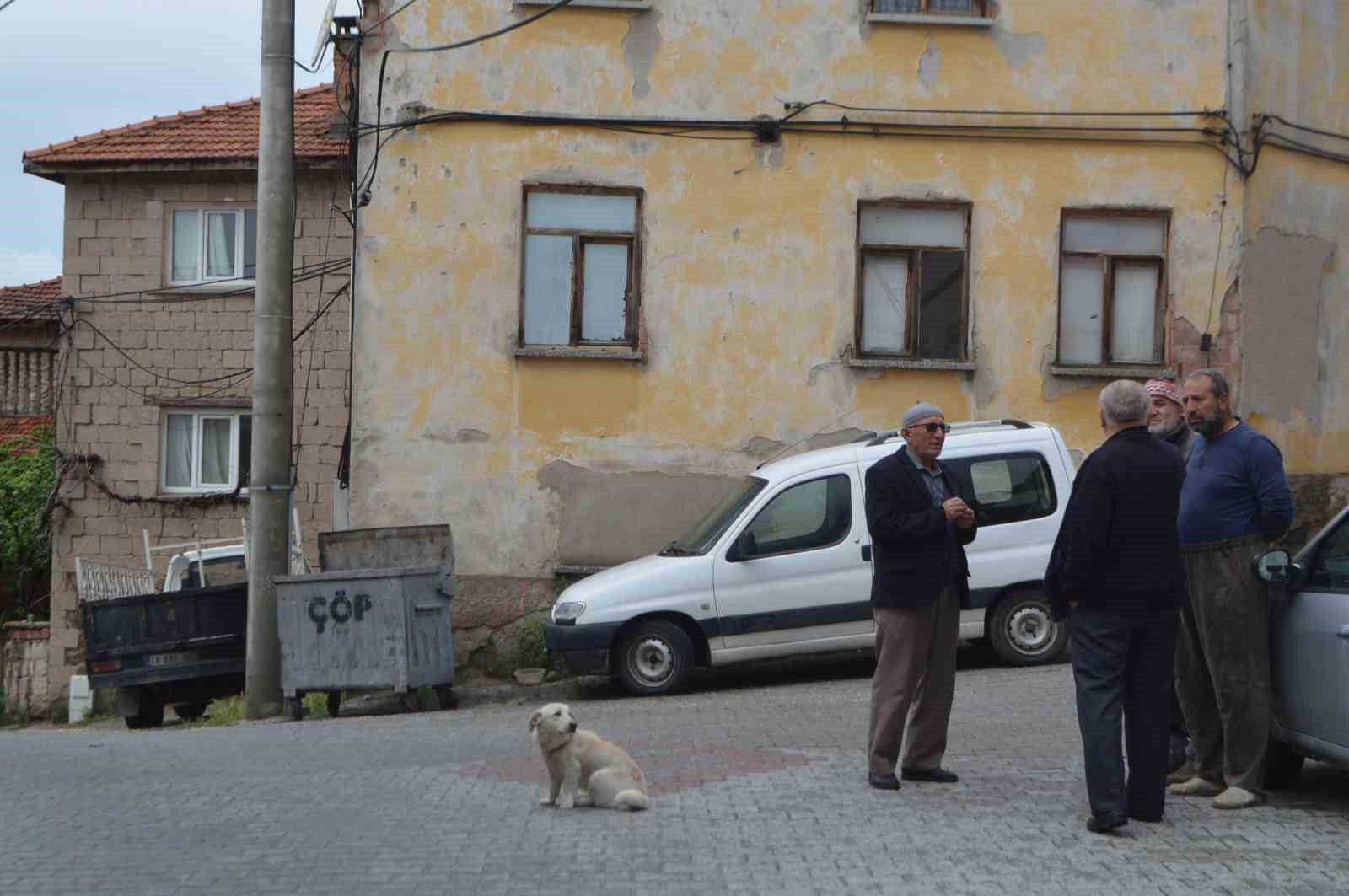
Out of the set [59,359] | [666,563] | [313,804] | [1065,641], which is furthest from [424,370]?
[59,359]

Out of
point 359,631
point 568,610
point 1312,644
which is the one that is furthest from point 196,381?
point 1312,644

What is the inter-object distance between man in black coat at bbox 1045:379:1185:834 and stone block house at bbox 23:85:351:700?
1683 centimetres

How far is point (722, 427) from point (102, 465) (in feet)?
35.3

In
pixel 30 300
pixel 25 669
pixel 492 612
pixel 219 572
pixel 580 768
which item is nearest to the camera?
pixel 580 768

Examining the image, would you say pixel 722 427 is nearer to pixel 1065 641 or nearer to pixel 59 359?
pixel 1065 641

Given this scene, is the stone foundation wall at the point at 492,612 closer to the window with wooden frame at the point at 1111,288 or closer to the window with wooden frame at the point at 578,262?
the window with wooden frame at the point at 578,262

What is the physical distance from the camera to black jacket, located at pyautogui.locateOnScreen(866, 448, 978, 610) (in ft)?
24.2

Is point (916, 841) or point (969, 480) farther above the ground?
point (969, 480)

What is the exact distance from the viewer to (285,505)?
529 inches

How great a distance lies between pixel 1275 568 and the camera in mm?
6883

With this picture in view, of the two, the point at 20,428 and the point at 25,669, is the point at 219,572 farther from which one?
the point at 20,428

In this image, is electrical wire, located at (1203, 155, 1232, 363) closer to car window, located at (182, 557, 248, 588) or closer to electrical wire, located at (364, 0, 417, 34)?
electrical wire, located at (364, 0, 417, 34)

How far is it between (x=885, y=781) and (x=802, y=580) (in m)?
5.19

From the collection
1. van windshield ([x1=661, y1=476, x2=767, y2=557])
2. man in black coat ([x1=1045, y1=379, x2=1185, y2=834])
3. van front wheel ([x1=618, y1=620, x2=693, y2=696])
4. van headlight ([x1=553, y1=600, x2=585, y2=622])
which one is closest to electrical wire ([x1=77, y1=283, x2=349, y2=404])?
van windshield ([x1=661, y1=476, x2=767, y2=557])
